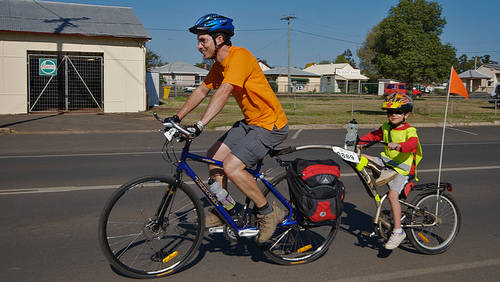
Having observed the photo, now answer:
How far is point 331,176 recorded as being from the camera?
404 cm

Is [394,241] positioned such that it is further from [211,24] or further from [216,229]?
[211,24]

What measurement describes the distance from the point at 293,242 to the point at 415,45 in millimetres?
21801

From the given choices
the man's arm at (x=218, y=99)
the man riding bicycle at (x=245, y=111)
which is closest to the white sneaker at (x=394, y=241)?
the man riding bicycle at (x=245, y=111)

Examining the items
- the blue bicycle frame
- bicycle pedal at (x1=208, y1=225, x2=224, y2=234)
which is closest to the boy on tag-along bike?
the blue bicycle frame

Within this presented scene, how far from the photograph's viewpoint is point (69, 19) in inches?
885

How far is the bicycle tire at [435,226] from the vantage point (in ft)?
15.0

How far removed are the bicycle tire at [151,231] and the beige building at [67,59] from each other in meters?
18.2

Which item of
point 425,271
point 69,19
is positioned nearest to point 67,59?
point 69,19

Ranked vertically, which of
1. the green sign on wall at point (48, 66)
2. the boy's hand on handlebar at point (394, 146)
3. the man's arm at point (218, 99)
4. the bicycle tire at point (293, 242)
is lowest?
the bicycle tire at point (293, 242)

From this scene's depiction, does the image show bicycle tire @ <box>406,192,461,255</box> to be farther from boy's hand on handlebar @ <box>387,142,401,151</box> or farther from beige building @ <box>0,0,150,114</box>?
beige building @ <box>0,0,150,114</box>

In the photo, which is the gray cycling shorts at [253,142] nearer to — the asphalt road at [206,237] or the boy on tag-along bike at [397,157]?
the boy on tag-along bike at [397,157]

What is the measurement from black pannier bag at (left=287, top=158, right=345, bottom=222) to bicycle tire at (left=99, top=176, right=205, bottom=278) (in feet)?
2.77

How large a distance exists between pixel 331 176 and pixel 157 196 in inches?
60.1

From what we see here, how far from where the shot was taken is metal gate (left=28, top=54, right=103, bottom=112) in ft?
68.9
